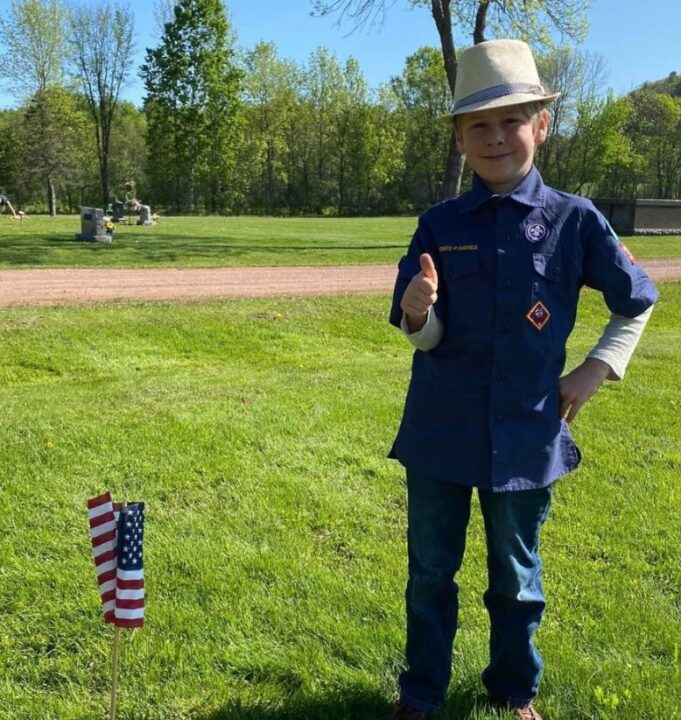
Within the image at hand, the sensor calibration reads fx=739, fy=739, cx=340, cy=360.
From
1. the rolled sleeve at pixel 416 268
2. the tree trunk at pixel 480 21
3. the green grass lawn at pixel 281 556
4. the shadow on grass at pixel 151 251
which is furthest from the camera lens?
the tree trunk at pixel 480 21

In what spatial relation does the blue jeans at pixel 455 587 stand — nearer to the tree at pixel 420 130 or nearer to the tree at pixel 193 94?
the tree at pixel 193 94

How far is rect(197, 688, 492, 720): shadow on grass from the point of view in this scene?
240 cm

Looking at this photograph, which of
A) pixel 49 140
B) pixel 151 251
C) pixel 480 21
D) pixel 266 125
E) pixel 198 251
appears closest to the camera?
pixel 151 251

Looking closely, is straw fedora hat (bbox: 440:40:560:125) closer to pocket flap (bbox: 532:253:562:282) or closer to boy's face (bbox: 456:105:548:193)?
boy's face (bbox: 456:105:548:193)

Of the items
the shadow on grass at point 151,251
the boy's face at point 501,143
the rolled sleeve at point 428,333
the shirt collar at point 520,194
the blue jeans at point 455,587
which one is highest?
the boy's face at point 501,143

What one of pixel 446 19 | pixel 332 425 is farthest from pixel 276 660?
pixel 446 19

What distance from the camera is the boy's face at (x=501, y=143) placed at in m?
2.05

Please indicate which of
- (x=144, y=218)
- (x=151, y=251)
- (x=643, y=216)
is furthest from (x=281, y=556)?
(x=144, y=218)

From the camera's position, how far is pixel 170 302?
33.6 ft

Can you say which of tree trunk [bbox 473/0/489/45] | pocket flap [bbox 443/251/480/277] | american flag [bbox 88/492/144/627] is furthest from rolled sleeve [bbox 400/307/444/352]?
tree trunk [bbox 473/0/489/45]

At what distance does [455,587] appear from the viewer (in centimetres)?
234

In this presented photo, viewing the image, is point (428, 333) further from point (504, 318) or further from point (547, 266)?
point (547, 266)

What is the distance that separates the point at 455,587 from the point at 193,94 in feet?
175

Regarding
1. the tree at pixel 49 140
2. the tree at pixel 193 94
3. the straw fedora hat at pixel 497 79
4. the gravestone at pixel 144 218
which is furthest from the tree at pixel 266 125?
the straw fedora hat at pixel 497 79
